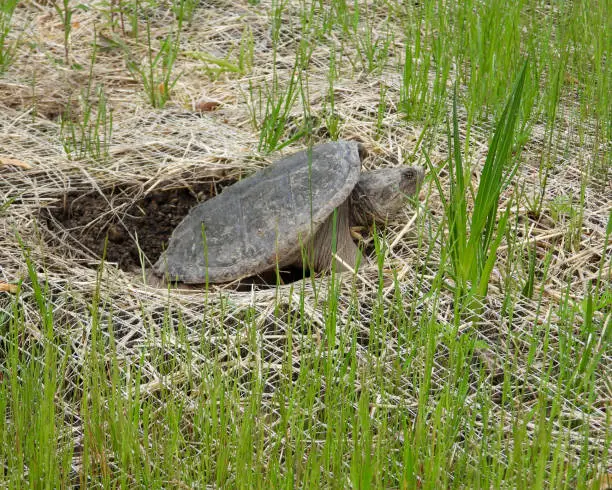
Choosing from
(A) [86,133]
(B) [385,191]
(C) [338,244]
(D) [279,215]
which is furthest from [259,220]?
(A) [86,133]

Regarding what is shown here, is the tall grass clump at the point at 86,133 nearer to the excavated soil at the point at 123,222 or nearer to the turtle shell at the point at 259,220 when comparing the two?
the excavated soil at the point at 123,222

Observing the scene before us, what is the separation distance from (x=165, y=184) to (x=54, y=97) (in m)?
1.17

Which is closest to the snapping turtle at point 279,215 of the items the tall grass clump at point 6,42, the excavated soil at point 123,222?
the excavated soil at point 123,222

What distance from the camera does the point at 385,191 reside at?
355cm

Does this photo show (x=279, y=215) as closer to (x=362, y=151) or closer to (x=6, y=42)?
(x=362, y=151)

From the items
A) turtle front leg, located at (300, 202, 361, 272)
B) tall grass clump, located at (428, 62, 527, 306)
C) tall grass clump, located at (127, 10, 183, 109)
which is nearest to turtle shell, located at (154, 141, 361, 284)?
turtle front leg, located at (300, 202, 361, 272)

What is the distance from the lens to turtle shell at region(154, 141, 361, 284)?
332 centimetres

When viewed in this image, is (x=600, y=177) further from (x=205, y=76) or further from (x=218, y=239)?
(x=205, y=76)

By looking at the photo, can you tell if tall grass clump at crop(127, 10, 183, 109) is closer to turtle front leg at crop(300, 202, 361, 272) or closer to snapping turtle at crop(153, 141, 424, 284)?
snapping turtle at crop(153, 141, 424, 284)

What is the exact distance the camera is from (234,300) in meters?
3.02

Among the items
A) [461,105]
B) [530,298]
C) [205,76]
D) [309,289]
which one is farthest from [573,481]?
[205,76]

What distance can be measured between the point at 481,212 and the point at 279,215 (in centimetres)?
85

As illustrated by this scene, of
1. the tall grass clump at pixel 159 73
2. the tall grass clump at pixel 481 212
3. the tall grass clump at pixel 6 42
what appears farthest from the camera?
the tall grass clump at pixel 6 42

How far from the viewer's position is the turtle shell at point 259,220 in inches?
131
